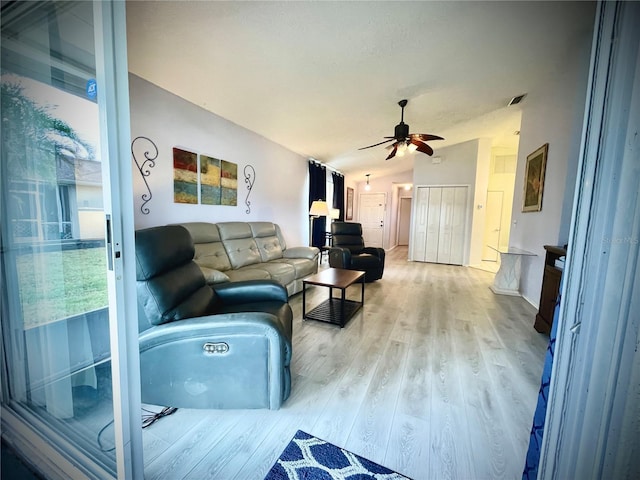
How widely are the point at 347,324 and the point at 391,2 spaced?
8.44 feet

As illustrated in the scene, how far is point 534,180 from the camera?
139 inches

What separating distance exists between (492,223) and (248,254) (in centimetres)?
628

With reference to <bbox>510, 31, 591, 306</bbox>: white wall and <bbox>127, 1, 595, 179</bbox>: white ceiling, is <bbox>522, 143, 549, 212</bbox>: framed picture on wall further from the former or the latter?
<bbox>127, 1, 595, 179</bbox>: white ceiling

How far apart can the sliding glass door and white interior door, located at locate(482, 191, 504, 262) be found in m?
7.28

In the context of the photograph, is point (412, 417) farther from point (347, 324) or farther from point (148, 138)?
point (148, 138)

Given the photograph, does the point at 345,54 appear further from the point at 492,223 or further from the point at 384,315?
the point at 492,223

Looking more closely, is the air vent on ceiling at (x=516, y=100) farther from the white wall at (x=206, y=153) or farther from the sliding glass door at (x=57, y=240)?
the sliding glass door at (x=57, y=240)

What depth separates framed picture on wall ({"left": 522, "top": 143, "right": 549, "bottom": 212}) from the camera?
3262 millimetres

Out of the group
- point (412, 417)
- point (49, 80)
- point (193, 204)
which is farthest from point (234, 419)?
point (193, 204)

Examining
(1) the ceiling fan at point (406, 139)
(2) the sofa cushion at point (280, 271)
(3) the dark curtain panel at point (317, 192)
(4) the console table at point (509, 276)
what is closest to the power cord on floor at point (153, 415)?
(2) the sofa cushion at point (280, 271)

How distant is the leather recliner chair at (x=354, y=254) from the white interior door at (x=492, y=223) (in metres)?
3.71

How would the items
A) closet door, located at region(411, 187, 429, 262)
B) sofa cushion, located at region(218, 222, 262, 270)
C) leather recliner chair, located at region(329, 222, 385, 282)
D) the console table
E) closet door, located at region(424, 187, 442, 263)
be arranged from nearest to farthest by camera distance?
1. sofa cushion, located at region(218, 222, 262, 270)
2. the console table
3. leather recliner chair, located at region(329, 222, 385, 282)
4. closet door, located at region(424, 187, 442, 263)
5. closet door, located at region(411, 187, 429, 262)

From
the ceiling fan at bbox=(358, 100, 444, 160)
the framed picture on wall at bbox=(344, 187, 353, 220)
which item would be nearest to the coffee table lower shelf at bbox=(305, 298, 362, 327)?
the ceiling fan at bbox=(358, 100, 444, 160)

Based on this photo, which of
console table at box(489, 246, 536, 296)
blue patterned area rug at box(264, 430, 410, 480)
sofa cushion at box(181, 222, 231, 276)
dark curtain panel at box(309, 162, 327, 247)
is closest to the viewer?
blue patterned area rug at box(264, 430, 410, 480)
